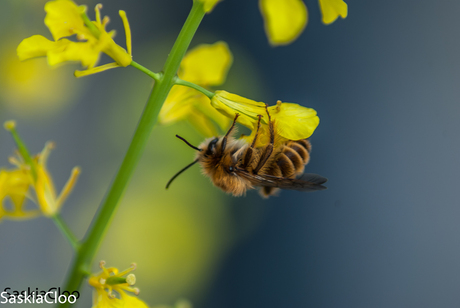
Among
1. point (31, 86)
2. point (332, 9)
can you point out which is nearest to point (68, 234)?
point (332, 9)

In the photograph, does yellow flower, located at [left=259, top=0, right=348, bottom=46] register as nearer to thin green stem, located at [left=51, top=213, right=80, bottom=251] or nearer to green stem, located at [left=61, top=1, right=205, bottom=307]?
green stem, located at [left=61, top=1, right=205, bottom=307]

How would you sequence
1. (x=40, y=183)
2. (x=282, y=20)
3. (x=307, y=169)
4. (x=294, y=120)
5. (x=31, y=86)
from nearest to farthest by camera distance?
1. (x=282, y=20)
2. (x=294, y=120)
3. (x=40, y=183)
4. (x=31, y=86)
5. (x=307, y=169)

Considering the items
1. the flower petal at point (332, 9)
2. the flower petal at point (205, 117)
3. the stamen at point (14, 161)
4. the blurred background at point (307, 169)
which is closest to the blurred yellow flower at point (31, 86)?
the blurred background at point (307, 169)

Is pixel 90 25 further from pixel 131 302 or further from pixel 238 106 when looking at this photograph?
pixel 131 302

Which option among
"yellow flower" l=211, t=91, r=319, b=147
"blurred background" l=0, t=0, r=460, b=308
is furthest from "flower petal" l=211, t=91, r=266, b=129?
"blurred background" l=0, t=0, r=460, b=308

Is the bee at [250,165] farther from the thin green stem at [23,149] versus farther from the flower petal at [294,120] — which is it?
the thin green stem at [23,149]

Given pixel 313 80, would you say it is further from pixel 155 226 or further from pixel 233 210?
pixel 155 226
